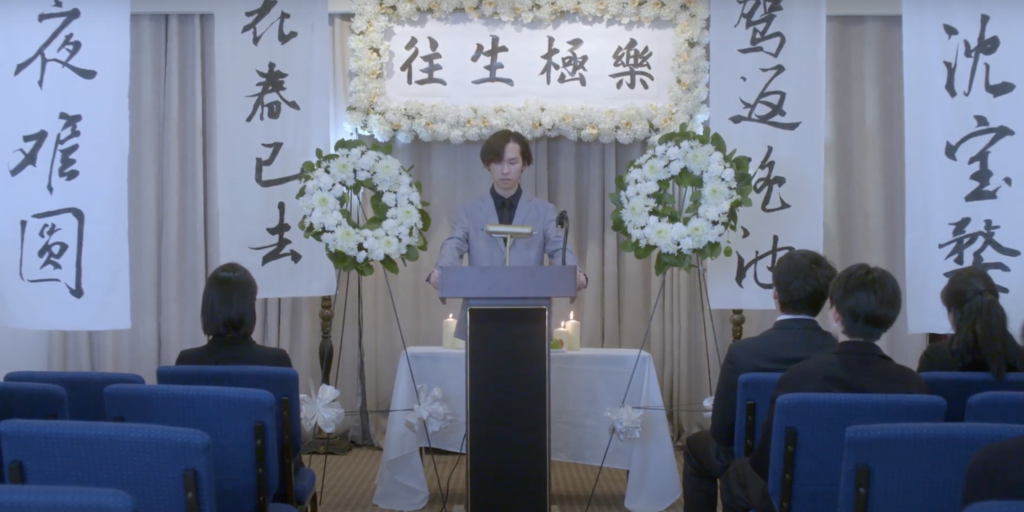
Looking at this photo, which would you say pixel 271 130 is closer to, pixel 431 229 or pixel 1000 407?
pixel 431 229

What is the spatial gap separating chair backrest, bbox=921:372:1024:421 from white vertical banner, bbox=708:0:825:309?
5.32 ft

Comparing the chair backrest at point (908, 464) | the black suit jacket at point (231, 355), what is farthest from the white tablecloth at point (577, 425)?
the chair backrest at point (908, 464)

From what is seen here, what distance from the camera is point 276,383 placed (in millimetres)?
2477

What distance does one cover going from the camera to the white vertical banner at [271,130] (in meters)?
4.20

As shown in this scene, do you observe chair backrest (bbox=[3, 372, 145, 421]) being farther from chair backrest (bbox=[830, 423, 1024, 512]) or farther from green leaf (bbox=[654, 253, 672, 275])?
green leaf (bbox=[654, 253, 672, 275])

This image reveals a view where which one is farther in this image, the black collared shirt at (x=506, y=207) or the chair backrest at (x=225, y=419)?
the black collared shirt at (x=506, y=207)

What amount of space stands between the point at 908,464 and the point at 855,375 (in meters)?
0.50

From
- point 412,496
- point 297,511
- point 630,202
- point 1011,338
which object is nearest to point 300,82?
point 630,202

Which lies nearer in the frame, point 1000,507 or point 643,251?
point 1000,507

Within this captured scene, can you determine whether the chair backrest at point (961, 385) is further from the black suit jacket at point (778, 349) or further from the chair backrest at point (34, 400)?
the chair backrest at point (34, 400)

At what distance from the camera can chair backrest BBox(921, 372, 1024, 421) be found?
248cm

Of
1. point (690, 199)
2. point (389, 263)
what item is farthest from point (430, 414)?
point (690, 199)

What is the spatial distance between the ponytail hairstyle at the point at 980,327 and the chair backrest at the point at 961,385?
0.03 metres

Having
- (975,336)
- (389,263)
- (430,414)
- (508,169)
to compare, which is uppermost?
(508,169)
